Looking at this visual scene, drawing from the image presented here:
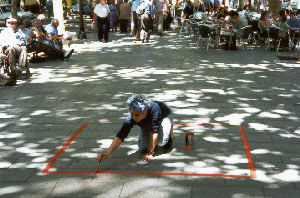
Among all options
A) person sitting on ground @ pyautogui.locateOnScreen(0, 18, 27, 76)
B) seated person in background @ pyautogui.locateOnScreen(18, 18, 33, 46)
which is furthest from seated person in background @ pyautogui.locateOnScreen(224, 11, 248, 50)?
person sitting on ground @ pyautogui.locateOnScreen(0, 18, 27, 76)

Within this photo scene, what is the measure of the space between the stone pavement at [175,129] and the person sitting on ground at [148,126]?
7.4 inches

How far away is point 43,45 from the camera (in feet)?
41.8

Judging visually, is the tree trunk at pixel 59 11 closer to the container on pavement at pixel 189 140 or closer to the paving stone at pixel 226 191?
the container on pavement at pixel 189 140

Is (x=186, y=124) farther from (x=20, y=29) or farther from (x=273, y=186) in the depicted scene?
(x=20, y=29)

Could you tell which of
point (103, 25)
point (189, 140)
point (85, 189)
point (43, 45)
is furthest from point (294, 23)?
point (85, 189)

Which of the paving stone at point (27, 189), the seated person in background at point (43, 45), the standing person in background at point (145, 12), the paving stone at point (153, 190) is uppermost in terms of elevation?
the standing person in background at point (145, 12)

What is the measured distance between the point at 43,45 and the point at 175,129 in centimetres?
761

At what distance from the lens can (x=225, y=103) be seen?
312 inches

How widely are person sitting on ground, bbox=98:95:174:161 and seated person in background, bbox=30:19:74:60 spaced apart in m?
8.10

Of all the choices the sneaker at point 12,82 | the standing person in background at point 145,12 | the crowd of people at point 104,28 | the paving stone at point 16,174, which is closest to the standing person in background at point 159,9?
the crowd of people at point 104,28

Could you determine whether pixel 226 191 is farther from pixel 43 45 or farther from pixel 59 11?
pixel 59 11

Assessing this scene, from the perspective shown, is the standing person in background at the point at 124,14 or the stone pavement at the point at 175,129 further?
the standing person in background at the point at 124,14

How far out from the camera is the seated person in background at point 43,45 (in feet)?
41.2

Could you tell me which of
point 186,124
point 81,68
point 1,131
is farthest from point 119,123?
point 81,68
